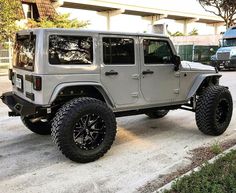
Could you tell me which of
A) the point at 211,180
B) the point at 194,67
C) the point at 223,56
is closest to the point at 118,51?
the point at 194,67

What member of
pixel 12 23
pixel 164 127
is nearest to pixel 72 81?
pixel 164 127

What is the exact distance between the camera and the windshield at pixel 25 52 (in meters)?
5.21

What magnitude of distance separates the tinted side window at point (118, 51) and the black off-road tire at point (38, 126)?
70.3 inches

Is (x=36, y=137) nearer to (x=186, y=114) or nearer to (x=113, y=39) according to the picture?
(x=113, y=39)

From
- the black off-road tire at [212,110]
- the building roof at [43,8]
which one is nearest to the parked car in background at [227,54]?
the building roof at [43,8]

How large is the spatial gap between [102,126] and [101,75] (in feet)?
2.34

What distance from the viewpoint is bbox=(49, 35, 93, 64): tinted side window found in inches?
198

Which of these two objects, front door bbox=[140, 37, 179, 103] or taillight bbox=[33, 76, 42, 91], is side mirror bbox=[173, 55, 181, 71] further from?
taillight bbox=[33, 76, 42, 91]

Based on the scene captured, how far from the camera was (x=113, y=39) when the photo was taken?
5531 mm

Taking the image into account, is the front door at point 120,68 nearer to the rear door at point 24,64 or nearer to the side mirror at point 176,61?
the side mirror at point 176,61

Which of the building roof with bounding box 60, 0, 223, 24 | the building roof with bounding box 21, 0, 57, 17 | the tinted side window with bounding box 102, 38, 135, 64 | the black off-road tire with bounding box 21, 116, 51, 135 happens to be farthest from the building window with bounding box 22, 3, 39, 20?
the tinted side window with bounding box 102, 38, 135, 64

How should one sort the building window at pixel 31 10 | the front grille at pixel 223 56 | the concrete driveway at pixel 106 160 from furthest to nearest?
the building window at pixel 31 10
the front grille at pixel 223 56
the concrete driveway at pixel 106 160

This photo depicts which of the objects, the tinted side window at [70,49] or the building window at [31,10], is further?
the building window at [31,10]

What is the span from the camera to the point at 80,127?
16.8 ft
